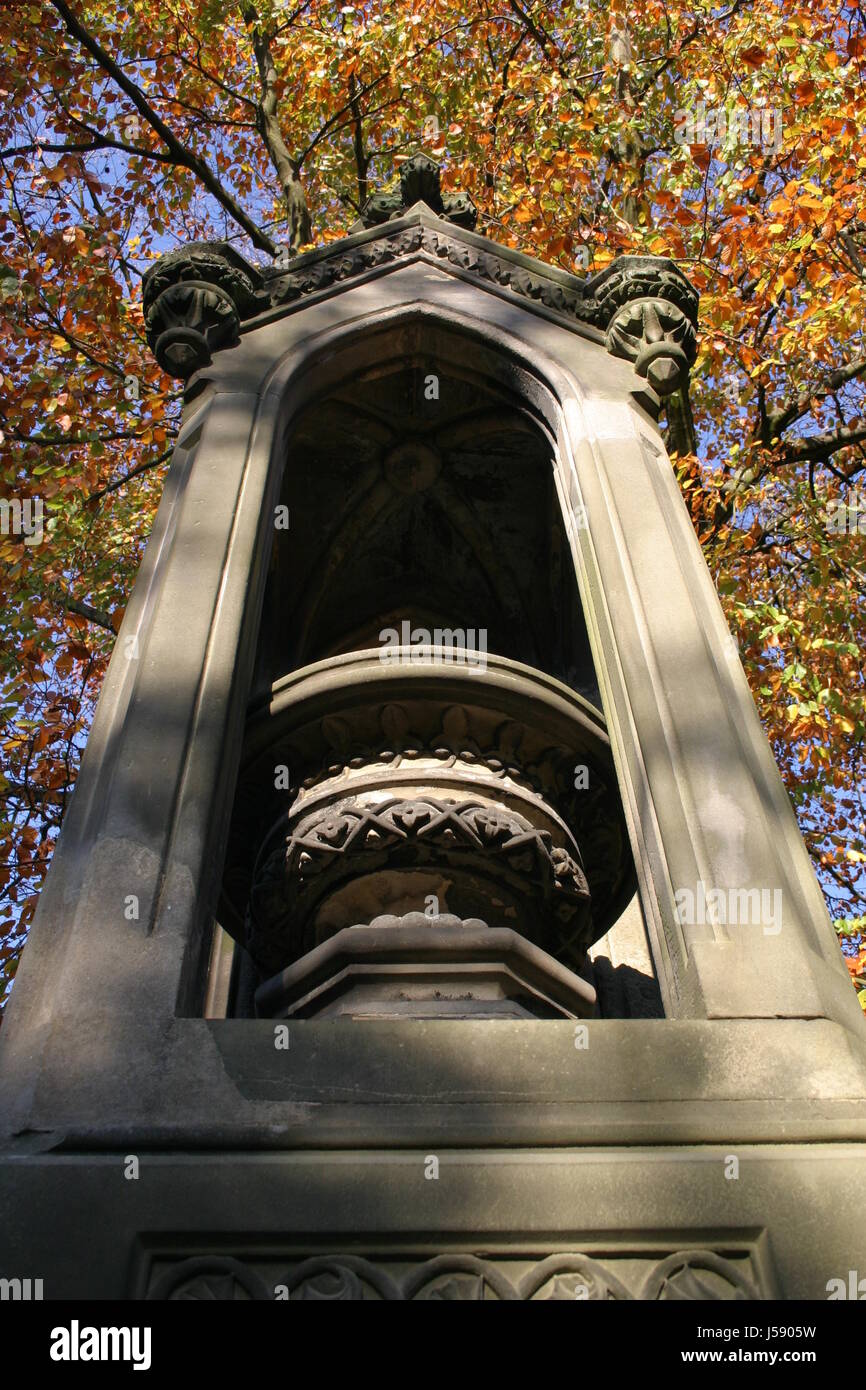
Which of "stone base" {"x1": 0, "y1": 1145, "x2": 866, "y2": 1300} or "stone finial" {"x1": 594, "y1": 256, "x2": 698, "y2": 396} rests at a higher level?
"stone finial" {"x1": 594, "y1": 256, "x2": 698, "y2": 396}

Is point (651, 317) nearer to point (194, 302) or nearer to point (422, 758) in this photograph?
point (194, 302)

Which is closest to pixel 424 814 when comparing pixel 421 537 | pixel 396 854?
pixel 396 854

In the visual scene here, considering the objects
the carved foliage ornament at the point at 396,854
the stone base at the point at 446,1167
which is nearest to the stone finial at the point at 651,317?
the carved foliage ornament at the point at 396,854

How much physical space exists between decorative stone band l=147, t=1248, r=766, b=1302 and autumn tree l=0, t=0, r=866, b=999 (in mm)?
6915

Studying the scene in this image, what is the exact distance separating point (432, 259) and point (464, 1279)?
5.39 metres

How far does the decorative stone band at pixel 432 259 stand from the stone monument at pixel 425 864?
2 cm

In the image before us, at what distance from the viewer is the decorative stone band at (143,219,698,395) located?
233 inches

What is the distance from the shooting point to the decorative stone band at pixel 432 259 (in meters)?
5.91

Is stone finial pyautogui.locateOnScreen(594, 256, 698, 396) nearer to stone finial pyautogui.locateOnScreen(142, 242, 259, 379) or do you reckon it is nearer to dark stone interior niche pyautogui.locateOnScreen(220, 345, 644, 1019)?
dark stone interior niche pyautogui.locateOnScreen(220, 345, 644, 1019)

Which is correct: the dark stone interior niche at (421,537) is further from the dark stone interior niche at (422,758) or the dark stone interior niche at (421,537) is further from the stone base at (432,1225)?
the stone base at (432,1225)

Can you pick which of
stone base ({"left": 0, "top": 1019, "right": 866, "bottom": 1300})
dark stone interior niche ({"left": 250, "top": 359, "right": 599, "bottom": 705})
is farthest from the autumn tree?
stone base ({"left": 0, "top": 1019, "right": 866, "bottom": 1300})

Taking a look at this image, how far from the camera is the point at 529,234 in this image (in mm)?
12414
